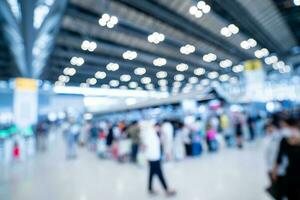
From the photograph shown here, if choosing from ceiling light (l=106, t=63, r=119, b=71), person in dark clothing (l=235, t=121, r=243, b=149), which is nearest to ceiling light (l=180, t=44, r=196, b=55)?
ceiling light (l=106, t=63, r=119, b=71)

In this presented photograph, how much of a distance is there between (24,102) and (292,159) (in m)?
12.9

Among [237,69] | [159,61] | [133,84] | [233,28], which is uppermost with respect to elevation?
[237,69]

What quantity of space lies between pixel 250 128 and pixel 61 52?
14.0m

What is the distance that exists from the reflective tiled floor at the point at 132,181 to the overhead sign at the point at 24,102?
4216 mm

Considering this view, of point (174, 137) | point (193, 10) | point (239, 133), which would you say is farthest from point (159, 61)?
point (174, 137)

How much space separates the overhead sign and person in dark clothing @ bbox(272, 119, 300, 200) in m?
12.7

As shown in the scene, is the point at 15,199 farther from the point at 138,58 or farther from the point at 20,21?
the point at 138,58

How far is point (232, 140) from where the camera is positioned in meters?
12.2

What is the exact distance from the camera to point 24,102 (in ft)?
45.0

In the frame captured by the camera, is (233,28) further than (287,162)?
Yes

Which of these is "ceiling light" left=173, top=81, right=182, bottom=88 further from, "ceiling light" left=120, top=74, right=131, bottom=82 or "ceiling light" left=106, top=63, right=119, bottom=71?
"ceiling light" left=106, top=63, right=119, bottom=71

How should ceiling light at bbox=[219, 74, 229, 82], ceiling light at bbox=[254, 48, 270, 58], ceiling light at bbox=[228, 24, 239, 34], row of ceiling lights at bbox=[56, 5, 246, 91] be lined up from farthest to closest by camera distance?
ceiling light at bbox=[219, 74, 229, 82] → ceiling light at bbox=[254, 48, 270, 58] → ceiling light at bbox=[228, 24, 239, 34] → row of ceiling lights at bbox=[56, 5, 246, 91]

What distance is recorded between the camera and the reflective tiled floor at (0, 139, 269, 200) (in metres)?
5.54

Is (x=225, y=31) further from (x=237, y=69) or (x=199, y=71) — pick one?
(x=237, y=69)
